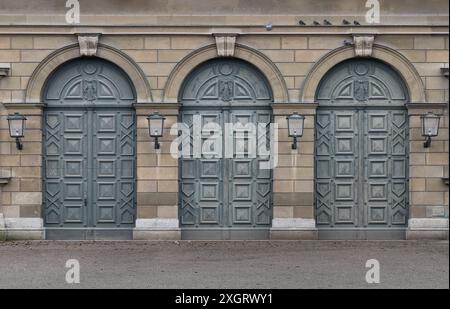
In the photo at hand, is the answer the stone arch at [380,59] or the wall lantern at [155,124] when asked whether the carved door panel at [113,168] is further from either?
the stone arch at [380,59]

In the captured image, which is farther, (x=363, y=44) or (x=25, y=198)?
(x=25, y=198)

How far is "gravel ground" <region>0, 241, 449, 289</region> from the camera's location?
14.1m

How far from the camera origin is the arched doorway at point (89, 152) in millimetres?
20469

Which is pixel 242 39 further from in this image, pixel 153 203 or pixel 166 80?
pixel 153 203

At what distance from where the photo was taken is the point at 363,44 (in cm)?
2009

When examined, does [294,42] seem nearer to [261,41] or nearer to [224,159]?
[261,41]

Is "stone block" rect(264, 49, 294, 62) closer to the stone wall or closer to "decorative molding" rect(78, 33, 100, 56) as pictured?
the stone wall

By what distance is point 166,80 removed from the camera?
20.2 meters

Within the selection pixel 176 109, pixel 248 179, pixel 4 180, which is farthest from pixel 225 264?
pixel 4 180

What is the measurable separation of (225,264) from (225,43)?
6050mm

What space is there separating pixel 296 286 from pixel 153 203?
23.8ft

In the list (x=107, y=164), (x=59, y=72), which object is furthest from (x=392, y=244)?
(x=59, y=72)

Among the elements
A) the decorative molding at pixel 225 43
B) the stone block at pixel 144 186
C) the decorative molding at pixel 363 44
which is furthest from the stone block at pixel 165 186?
the decorative molding at pixel 363 44
